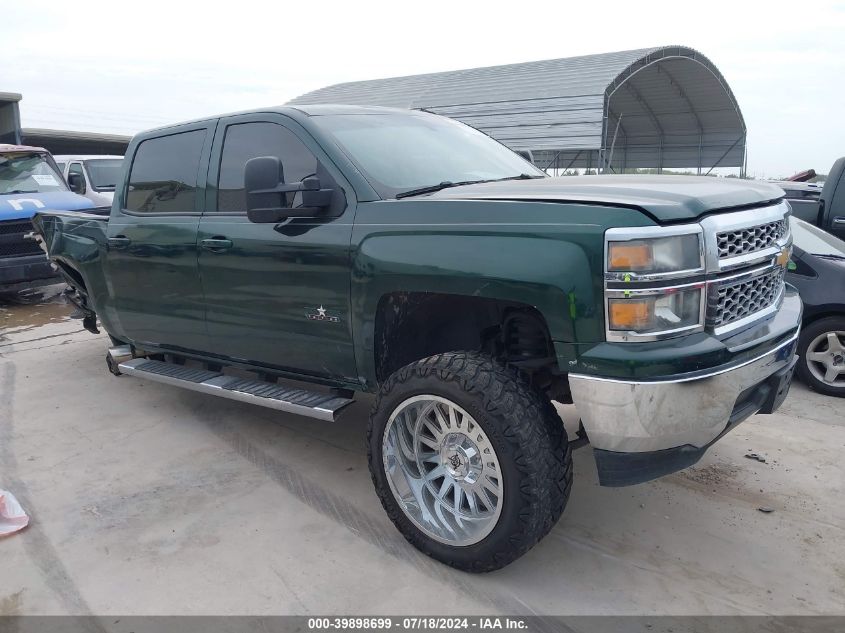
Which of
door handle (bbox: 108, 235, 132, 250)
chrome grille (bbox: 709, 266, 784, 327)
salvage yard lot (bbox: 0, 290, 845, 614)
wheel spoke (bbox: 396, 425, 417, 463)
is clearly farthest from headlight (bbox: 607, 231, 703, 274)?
door handle (bbox: 108, 235, 132, 250)

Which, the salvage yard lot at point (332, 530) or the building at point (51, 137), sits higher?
the building at point (51, 137)

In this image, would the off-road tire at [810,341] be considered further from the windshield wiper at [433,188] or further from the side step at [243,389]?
the side step at [243,389]

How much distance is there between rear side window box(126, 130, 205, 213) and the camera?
13.9 ft

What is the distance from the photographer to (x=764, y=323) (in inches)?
115

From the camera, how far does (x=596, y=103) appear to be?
18125 mm

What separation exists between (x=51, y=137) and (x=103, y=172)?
9.02m

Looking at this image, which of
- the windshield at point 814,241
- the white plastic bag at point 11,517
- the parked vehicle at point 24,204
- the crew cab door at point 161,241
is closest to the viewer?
the white plastic bag at point 11,517

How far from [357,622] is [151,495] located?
5.23 ft

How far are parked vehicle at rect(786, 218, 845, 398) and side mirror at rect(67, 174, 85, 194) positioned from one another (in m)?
8.98

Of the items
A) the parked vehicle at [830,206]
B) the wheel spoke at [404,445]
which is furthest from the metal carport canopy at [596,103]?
the wheel spoke at [404,445]

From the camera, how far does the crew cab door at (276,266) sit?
335cm

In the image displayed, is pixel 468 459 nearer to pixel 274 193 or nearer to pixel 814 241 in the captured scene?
pixel 274 193

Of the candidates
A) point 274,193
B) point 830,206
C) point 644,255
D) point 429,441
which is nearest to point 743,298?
point 644,255

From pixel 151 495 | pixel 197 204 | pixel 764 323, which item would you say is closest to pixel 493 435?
pixel 764 323
